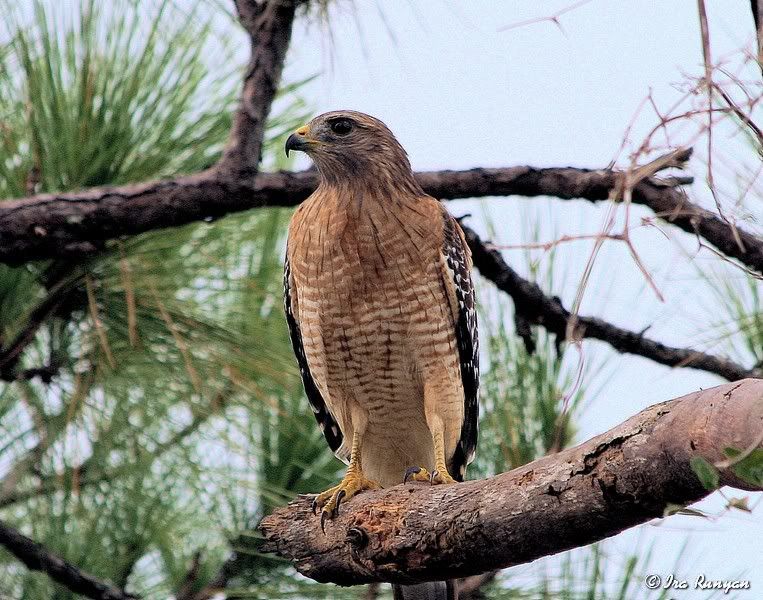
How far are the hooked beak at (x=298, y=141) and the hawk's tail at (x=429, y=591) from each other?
1996mm

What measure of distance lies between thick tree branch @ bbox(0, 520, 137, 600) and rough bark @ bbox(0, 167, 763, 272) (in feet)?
4.11

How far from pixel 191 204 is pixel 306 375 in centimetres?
98

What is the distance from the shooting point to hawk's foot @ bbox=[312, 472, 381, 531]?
402 cm

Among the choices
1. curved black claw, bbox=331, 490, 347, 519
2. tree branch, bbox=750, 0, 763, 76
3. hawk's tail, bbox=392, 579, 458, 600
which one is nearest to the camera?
tree branch, bbox=750, 0, 763, 76

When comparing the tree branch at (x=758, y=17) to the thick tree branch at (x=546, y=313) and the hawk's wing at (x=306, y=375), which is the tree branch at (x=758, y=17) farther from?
the hawk's wing at (x=306, y=375)

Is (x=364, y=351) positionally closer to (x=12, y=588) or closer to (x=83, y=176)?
(x=83, y=176)

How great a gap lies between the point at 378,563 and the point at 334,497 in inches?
21.5

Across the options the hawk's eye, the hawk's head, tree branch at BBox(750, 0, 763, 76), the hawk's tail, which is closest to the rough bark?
the hawk's head

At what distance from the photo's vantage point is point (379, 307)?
4.73m

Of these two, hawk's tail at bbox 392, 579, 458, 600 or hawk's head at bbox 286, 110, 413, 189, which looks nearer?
hawk's tail at bbox 392, 579, 458, 600

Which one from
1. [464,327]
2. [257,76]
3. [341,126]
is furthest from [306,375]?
[257,76]

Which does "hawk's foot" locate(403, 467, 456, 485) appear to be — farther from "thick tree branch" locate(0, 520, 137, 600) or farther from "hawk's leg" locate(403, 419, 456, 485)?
"thick tree branch" locate(0, 520, 137, 600)

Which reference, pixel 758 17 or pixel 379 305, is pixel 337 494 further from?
pixel 758 17

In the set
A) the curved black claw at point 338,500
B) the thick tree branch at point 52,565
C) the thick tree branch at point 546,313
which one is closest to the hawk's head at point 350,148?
the thick tree branch at point 546,313
